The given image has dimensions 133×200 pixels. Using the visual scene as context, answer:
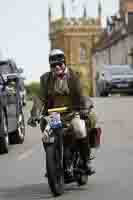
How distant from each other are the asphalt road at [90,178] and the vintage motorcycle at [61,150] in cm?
18

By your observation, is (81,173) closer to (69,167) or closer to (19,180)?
(69,167)

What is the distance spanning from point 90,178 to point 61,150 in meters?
1.82

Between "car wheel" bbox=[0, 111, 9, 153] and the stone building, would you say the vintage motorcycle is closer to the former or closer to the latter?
"car wheel" bbox=[0, 111, 9, 153]

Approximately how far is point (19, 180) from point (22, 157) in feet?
11.0

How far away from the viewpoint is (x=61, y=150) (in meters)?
10.9

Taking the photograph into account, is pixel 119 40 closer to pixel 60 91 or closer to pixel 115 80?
pixel 115 80

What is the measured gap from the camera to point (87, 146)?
37.2 ft

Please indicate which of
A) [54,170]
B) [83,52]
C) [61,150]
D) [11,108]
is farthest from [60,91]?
[83,52]

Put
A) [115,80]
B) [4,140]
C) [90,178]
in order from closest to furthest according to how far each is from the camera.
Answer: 1. [90,178]
2. [4,140]
3. [115,80]

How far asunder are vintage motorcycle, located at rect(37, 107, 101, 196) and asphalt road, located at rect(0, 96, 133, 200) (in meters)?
0.18

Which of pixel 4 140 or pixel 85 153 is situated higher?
pixel 85 153

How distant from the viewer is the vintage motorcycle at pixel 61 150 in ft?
35.1

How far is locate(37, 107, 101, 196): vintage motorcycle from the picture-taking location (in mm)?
10695

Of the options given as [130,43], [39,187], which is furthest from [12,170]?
[130,43]
